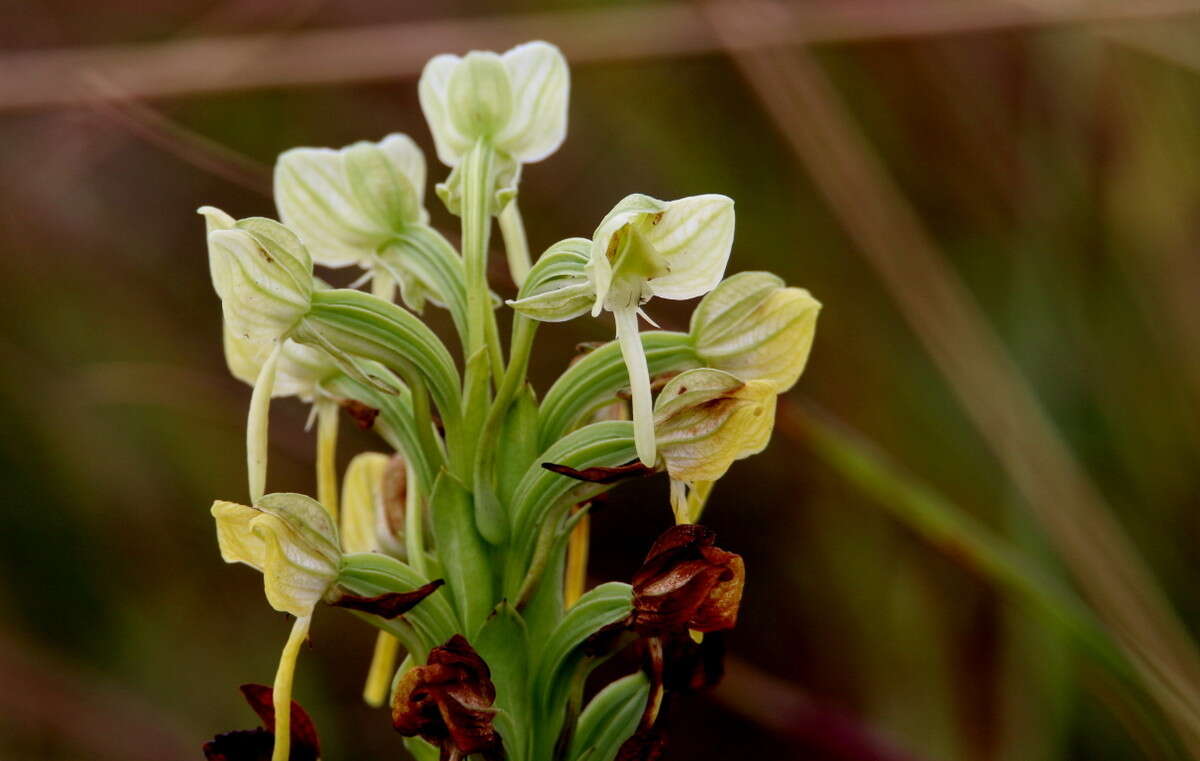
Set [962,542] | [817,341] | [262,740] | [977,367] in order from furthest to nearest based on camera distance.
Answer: [817,341] → [977,367] → [962,542] → [262,740]

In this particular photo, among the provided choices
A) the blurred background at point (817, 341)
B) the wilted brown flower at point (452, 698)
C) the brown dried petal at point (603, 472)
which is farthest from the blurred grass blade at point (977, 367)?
the wilted brown flower at point (452, 698)

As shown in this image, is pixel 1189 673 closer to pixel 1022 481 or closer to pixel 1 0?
pixel 1022 481

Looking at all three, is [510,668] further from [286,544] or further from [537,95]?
[537,95]

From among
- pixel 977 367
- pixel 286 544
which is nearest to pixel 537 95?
pixel 286 544

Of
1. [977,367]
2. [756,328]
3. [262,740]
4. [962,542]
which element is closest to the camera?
[262,740]

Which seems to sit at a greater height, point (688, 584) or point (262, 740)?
point (688, 584)

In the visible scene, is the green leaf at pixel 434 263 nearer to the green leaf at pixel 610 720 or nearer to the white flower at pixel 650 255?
the white flower at pixel 650 255
